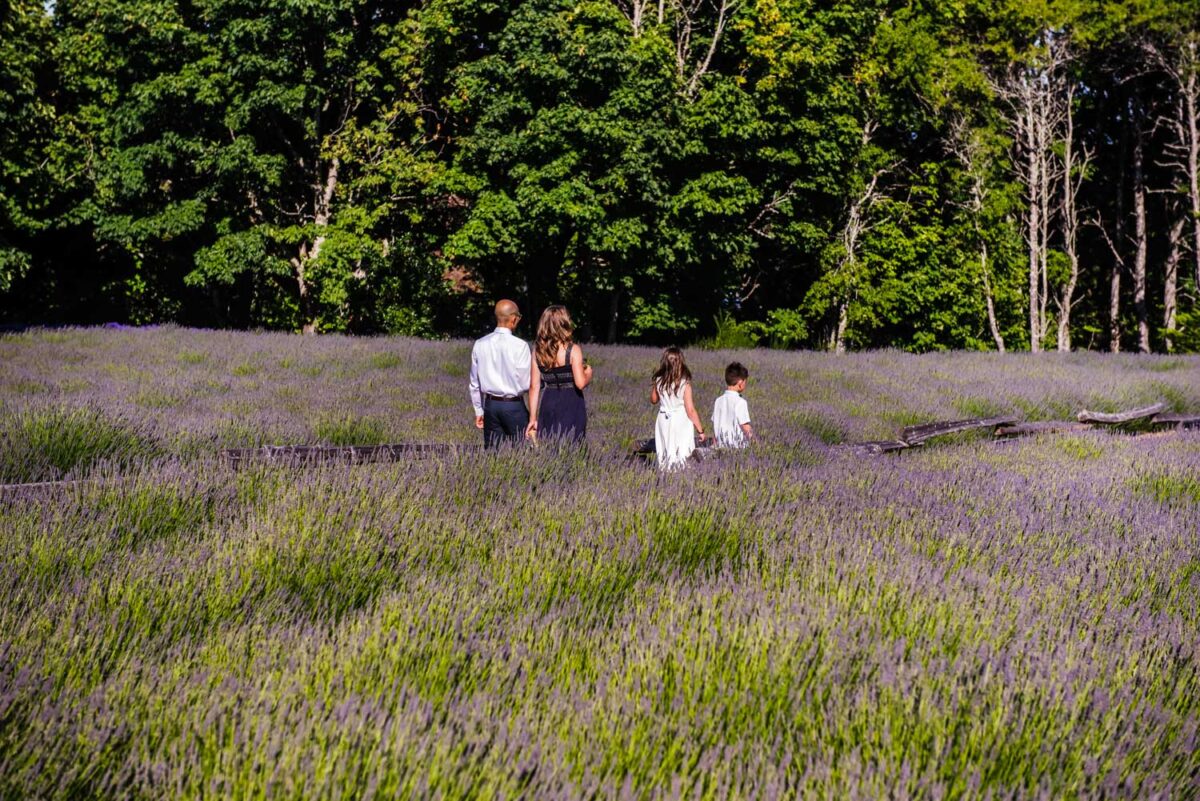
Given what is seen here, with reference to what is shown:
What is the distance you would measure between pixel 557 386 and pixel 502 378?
463 mm

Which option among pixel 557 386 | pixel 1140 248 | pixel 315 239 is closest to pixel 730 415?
pixel 557 386

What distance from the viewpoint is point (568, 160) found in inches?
798

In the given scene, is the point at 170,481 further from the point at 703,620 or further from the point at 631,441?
the point at 631,441

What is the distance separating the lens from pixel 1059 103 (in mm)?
27156

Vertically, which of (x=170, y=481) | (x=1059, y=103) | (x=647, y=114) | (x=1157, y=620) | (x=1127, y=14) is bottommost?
(x=1157, y=620)

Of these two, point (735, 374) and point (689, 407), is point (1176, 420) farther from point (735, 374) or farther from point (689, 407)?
point (689, 407)

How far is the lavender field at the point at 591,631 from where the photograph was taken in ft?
5.99

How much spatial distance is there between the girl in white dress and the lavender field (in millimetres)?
2142

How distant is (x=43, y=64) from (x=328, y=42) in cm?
867

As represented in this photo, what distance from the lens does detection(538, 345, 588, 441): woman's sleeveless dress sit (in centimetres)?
707

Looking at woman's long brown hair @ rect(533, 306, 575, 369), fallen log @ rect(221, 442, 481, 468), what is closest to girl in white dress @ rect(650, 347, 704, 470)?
woman's long brown hair @ rect(533, 306, 575, 369)

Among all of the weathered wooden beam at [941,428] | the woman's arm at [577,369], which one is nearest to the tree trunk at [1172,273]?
the weathered wooden beam at [941,428]

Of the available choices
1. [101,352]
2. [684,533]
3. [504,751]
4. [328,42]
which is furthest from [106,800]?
[328,42]

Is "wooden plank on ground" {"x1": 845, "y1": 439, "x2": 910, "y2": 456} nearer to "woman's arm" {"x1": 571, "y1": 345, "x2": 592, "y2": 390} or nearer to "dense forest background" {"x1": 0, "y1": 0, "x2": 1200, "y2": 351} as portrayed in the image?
"woman's arm" {"x1": 571, "y1": 345, "x2": 592, "y2": 390}
